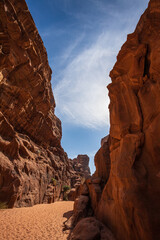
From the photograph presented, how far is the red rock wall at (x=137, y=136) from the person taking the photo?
6633 mm

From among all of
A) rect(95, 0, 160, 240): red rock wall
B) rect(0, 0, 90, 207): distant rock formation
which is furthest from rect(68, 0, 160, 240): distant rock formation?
rect(0, 0, 90, 207): distant rock formation

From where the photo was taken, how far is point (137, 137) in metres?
8.51

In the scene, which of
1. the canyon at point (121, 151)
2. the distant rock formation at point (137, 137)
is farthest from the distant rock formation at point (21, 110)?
the distant rock formation at point (137, 137)

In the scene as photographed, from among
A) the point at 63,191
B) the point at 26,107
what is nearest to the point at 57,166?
the point at 63,191

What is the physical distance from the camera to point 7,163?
17484 millimetres

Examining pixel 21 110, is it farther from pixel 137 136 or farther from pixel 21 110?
pixel 137 136

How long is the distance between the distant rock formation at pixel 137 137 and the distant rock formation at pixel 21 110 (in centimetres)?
1036

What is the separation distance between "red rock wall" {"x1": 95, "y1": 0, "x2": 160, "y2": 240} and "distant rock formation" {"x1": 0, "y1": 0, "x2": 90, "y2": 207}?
10364 millimetres

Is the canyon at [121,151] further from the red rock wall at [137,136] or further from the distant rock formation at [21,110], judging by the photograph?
the distant rock formation at [21,110]

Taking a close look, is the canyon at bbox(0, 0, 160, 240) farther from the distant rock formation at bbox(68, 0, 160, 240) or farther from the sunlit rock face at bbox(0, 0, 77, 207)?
the sunlit rock face at bbox(0, 0, 77, 207)

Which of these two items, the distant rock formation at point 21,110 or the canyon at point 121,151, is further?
the distant rock formation at point 21,110

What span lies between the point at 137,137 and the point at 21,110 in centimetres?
2338

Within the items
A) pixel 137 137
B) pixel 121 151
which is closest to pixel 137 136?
pixel 137 137

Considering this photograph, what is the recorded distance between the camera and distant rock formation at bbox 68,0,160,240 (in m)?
6.64
